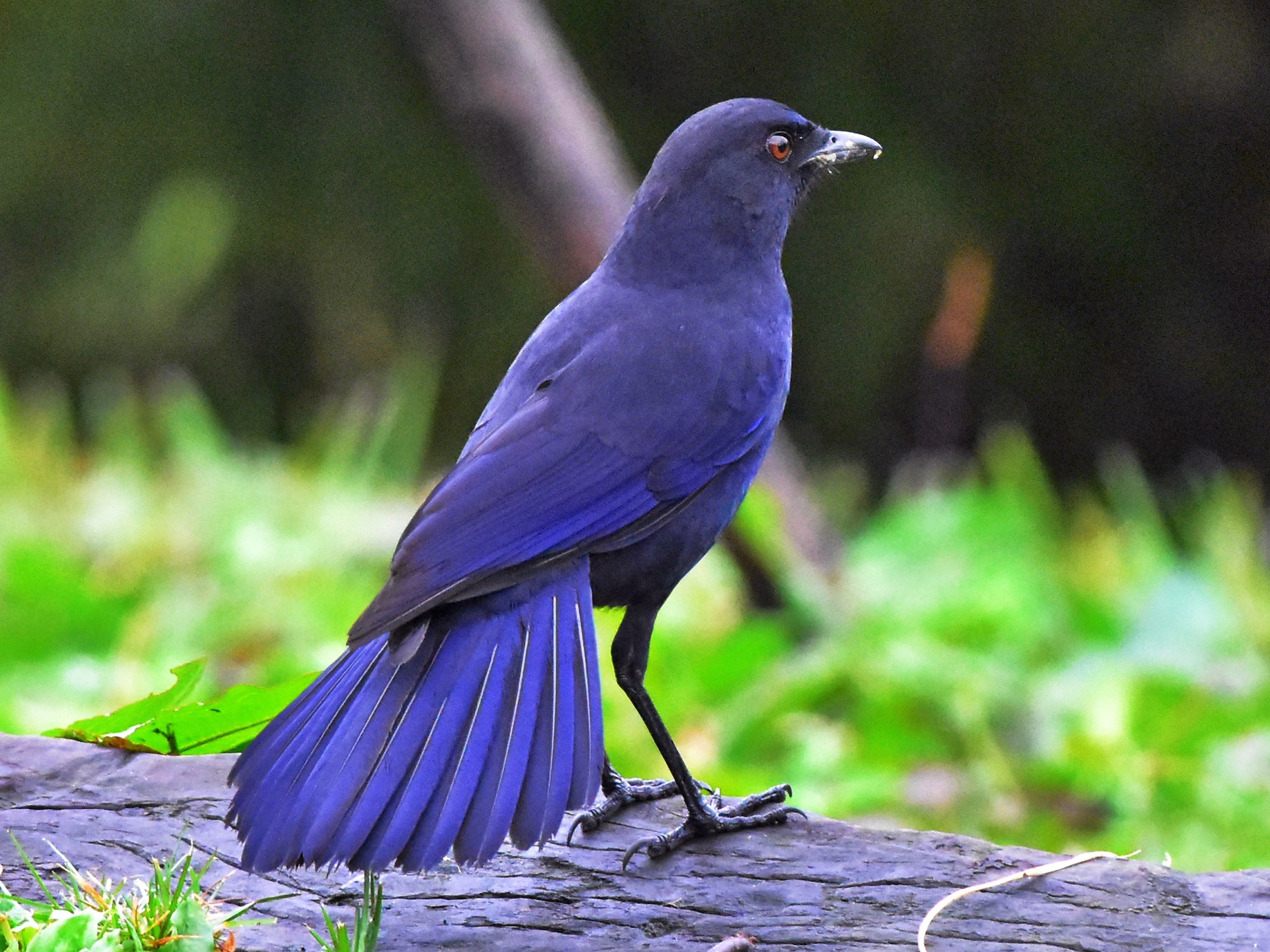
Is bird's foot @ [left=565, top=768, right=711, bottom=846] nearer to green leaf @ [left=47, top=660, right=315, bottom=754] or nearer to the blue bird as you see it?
the blue bird

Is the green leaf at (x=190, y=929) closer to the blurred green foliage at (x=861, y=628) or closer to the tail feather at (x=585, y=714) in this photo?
the tail feather at (x=585, y=714)

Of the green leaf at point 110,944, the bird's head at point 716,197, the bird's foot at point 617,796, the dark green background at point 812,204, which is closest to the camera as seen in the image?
the green leaf at point 110,944

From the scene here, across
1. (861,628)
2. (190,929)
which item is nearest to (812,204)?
(861,628)

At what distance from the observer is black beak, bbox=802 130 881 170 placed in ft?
A: 10.6

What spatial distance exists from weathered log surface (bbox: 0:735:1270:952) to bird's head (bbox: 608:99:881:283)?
1079 mm

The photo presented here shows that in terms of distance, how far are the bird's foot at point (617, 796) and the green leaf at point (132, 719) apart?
74cm

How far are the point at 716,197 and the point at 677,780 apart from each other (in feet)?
3.67

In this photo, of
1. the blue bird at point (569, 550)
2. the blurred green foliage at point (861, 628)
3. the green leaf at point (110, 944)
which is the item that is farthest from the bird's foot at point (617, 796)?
the green leaf at point (110, 944)

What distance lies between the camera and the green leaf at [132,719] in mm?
2842

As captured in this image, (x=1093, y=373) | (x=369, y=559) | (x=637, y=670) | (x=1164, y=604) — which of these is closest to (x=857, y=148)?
(x=637, y=670)

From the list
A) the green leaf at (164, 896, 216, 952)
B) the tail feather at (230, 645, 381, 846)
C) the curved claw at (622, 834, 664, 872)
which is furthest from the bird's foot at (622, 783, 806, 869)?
the green leaf at (164, 896, 216, 952)

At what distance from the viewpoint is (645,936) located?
2.41 meters

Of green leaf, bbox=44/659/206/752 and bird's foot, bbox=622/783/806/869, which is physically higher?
green leaf, bbox=44/659/206/752

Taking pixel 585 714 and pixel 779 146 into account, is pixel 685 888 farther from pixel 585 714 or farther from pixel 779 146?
pixel 779 146
